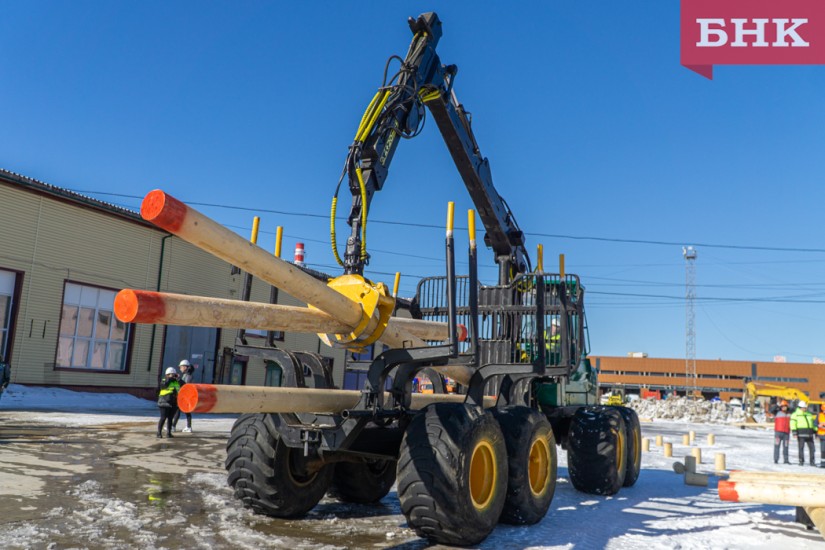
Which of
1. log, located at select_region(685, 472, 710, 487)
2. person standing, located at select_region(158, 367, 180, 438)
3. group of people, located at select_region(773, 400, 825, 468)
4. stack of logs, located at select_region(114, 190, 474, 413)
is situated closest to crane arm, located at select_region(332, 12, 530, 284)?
stack of logs, located at select_region(114, 190, 474, 413)

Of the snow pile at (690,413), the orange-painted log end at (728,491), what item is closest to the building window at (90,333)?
the orange-painted log end at (728,491)

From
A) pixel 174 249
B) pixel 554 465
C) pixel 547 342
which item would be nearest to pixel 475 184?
pixel 547 342

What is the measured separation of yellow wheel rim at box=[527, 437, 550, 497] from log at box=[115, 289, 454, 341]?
2.45 meters

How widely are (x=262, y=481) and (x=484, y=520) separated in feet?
7.12

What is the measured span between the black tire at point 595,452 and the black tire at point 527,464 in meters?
1.92

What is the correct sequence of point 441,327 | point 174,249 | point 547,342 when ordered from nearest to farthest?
point 441,327
point 547,342
point 174,249

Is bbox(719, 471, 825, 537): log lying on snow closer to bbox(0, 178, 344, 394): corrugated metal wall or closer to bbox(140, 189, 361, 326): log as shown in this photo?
bbox(140, 189, 361, 326): log

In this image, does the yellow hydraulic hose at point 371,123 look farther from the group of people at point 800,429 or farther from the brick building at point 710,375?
the brick building at point 710,375

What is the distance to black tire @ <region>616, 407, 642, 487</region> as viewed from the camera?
10.3m

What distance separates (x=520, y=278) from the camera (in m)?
9.52

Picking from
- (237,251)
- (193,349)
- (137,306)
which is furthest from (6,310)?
(137,306)

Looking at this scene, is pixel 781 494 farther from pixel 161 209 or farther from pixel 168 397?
pixel 168 397

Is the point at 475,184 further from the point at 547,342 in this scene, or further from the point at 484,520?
the point at 484,520

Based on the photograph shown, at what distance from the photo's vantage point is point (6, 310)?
23.1 metres
